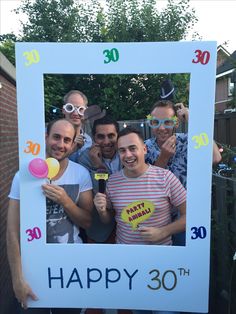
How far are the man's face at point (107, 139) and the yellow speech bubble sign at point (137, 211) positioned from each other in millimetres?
293

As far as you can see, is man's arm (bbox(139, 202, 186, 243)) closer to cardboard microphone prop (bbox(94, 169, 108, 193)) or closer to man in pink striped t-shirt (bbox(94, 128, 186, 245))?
man in pink striped t-shirt (bbox(94, 128, 186, 245))

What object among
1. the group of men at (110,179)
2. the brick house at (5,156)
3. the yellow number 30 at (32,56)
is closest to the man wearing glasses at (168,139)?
the group of men at (110,179)

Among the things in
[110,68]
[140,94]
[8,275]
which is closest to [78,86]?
[110,68]

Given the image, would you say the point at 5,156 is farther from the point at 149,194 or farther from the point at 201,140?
the point at 201,140

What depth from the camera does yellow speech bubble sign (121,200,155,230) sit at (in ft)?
7.11

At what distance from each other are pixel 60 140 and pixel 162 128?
21.1 inches

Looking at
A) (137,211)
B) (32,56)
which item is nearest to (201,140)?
(137,211)

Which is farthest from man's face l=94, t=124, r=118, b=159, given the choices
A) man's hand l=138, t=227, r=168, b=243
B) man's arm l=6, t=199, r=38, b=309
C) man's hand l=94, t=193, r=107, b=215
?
man's arm l=6, t=199, r=38, b=309

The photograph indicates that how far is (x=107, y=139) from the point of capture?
225 centimetres

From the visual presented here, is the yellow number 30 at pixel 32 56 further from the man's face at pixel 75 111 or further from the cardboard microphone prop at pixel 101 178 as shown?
the cardboard microphone prop at pixel 101 178

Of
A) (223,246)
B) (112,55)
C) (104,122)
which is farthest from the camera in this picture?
(223,246)

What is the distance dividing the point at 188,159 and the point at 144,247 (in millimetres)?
511

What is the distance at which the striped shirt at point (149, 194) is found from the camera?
2.17 m

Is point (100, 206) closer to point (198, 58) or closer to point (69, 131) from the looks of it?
point (69, 131)
